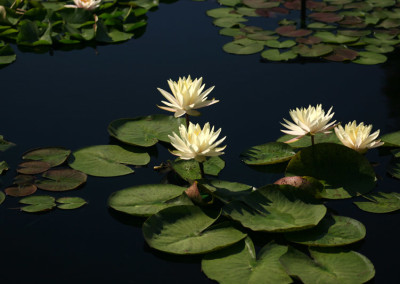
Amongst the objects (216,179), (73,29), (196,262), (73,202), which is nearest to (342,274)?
(196,262)

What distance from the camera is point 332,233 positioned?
220 centimetres

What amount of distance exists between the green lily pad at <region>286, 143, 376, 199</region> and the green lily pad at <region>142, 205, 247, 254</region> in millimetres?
475

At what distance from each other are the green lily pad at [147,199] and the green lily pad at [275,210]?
9.2 inches

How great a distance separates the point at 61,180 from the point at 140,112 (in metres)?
0.73

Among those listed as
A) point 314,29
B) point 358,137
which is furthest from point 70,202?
point 314,29

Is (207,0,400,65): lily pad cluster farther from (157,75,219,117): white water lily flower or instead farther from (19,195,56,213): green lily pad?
(19,195,56,213): green lily pad

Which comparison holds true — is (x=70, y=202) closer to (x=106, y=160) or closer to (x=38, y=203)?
(x=38, y=203)

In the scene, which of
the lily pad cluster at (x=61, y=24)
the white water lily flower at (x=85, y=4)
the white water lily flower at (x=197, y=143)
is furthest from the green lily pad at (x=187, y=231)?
the white water lily flower at (x=85, y=4)

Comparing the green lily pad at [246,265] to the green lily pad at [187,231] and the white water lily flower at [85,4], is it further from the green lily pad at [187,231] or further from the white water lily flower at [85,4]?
the white water lily flower at [85,4]

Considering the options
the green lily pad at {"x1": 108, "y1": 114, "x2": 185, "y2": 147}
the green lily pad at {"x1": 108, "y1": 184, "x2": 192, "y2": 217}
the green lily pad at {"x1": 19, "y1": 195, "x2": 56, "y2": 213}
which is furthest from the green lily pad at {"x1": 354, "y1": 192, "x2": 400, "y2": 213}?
the green lily pad at {"x1": 19, "y1": 195, "x2": 56, "y2": 213}

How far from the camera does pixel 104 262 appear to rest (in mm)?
2160

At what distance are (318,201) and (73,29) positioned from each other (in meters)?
2.44

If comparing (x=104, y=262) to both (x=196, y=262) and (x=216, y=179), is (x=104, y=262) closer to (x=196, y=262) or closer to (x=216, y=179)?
(x=196, y=262)

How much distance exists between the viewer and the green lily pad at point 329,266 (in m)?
1.99
